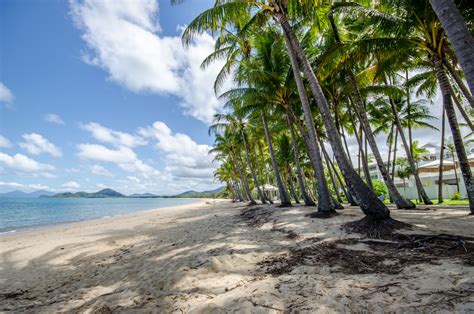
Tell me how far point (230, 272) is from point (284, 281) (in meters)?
1.17

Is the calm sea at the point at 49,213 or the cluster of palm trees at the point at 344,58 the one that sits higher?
the cluster of palm trees at the point at 344,58

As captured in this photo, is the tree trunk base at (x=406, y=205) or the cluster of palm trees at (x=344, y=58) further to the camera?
the tree trunk base at (x=406, y=205)

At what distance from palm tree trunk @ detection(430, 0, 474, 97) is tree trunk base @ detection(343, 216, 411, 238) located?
319 centimetres

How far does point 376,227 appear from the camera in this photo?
17.8 ft

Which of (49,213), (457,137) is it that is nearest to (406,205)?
(457,137)

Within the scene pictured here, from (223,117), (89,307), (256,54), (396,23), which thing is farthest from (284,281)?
(223,117)

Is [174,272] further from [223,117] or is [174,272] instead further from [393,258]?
[223,117]

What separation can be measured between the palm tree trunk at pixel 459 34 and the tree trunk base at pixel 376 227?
3.19 metres

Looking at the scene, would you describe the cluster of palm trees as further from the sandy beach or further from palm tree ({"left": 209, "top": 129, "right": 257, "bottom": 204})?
palm tree ({"left": 209, "top": 129, "right": 257, "bottom": 204})

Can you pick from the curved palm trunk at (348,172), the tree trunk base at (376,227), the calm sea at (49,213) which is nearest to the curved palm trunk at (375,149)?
the curved palm trunk at (348,172)

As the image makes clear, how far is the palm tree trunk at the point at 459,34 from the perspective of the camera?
3389 millimetres

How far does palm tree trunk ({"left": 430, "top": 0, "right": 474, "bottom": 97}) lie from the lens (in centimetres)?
339

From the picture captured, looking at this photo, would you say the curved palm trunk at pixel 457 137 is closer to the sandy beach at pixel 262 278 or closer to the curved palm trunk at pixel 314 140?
the sandy beach at pixel 262 278

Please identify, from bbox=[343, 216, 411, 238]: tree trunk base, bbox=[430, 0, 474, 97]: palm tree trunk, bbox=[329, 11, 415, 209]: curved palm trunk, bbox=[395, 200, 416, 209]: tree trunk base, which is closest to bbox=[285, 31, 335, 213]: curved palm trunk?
bbox=[329, 11, 415, 209]: curved palm trunk
